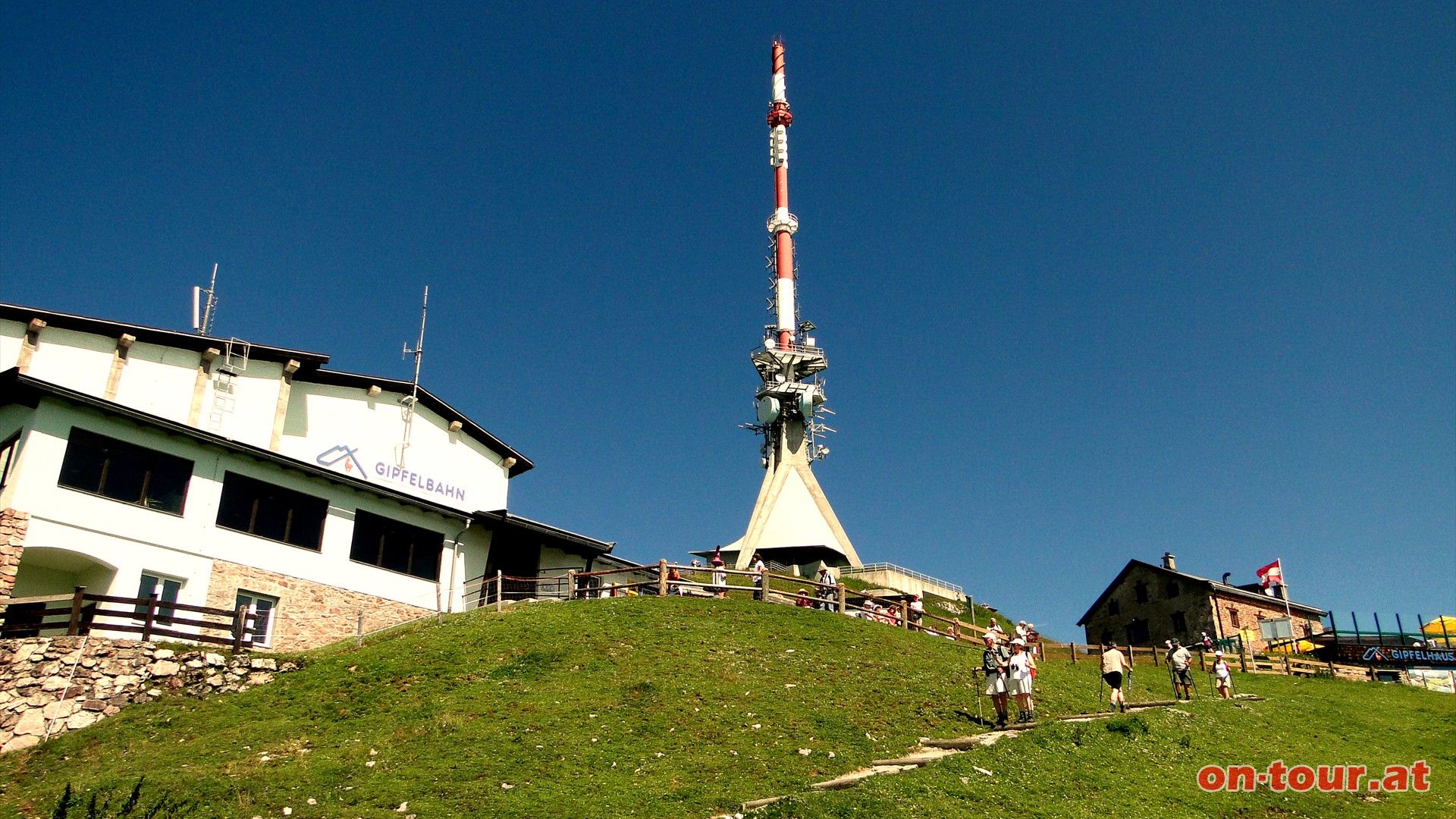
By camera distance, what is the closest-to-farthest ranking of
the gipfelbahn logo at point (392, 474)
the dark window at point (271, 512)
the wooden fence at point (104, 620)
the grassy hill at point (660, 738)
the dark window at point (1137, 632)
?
the grassy hill at point (660, 738) < the wooden fence at point (104, 620) < the dark window at point (271, 512) < the gipfelbahn logo at point (392, 474) < the dark window at point (1137, 632)

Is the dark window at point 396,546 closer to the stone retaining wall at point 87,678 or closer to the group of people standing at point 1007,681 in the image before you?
the stone retaining wall at point 87,678

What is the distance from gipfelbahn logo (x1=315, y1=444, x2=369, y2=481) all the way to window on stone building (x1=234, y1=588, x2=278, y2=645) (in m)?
8.04

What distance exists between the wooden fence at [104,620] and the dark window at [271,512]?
14.2 ft

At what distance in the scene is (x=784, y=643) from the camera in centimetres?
2914

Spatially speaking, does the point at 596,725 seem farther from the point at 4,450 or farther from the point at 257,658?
the point at 4,450

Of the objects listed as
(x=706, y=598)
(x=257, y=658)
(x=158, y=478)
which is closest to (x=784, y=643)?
(x=706, y=598)

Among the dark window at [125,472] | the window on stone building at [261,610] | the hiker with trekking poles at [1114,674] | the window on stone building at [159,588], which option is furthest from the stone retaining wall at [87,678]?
the hiker with trekking poles at [1114,674]

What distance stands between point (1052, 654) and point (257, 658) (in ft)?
93.1

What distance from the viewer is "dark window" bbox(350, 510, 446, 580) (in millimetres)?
35250

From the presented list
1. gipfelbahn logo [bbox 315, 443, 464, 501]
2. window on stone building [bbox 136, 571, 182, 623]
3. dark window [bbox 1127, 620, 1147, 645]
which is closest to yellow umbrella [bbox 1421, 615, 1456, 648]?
dark window [bbox 1127, 620, 1147, 645]

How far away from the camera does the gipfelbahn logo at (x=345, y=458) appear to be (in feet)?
128

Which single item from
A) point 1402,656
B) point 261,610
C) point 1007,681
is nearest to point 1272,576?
point 1402,656

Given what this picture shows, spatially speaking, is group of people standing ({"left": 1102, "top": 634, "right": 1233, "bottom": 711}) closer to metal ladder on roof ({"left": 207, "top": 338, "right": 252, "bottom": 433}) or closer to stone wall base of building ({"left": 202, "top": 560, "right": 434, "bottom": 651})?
stone wall base of building ({"left": 202, "top": 560, "right": 434, "bottom": 651})

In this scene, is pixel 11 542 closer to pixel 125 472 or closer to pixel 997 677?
pixel 125 472
